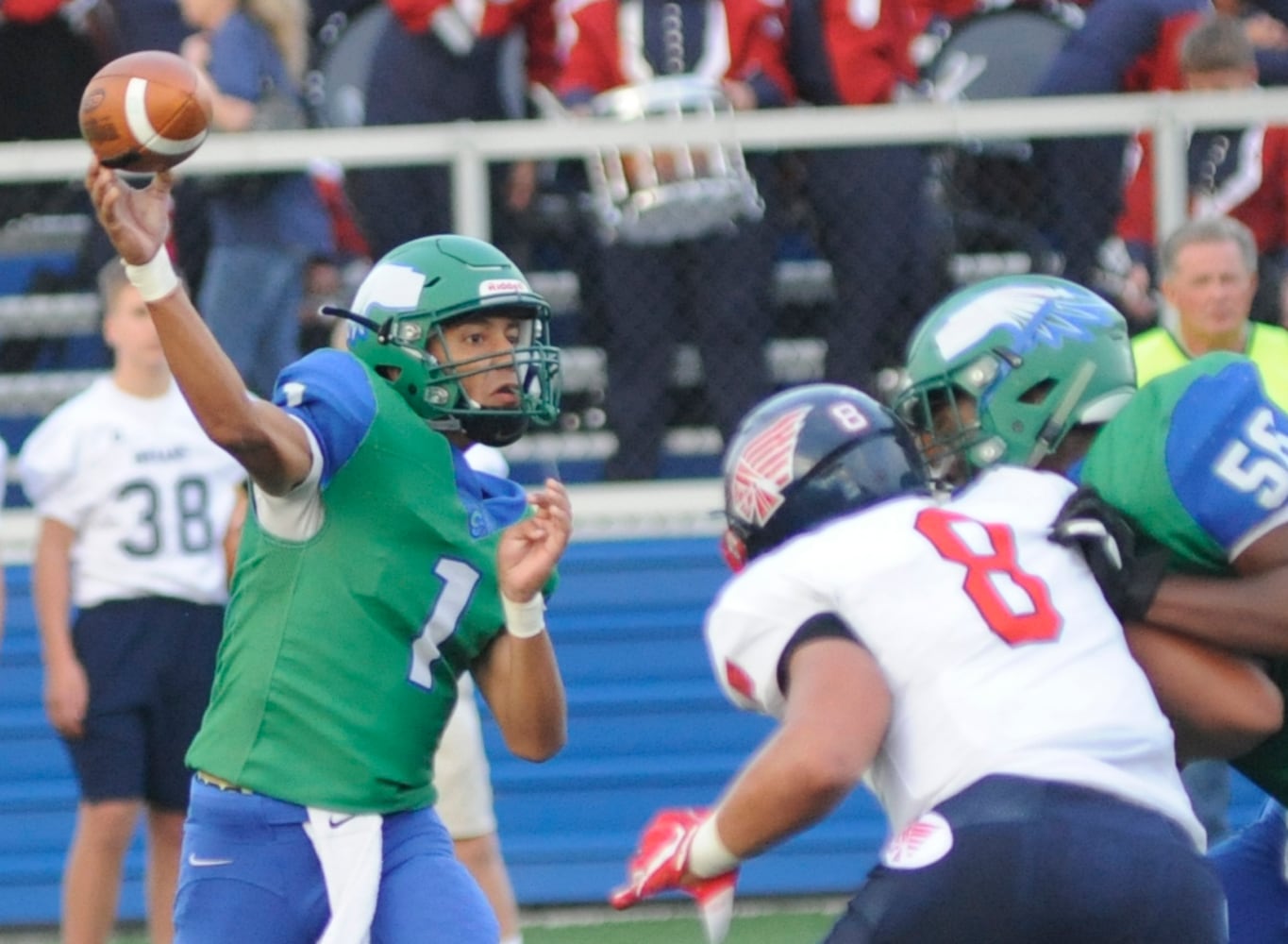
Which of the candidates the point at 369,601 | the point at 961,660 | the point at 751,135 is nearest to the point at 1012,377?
the point at 961,660

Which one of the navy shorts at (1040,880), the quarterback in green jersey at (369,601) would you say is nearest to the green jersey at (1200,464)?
the navy shorts at (1040,880)

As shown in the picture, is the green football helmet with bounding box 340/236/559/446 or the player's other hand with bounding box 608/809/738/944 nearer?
the player's other hand with bounding box 608/809/738/944

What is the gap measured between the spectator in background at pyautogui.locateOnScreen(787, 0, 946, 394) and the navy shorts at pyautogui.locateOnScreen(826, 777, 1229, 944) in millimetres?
4488

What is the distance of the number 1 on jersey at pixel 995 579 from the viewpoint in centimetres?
323

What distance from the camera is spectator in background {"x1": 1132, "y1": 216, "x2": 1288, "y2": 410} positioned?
644 cm

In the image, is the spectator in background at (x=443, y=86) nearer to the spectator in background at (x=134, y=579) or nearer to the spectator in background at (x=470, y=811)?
the spectator in background at (x=134, y=579)

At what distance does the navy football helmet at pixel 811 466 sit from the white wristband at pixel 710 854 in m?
0.50

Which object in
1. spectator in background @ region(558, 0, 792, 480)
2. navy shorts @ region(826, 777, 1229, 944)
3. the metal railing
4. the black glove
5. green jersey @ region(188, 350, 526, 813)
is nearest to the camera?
navy shorts @ region(826, 777, 1229, 944)

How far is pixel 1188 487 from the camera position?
11.2ft

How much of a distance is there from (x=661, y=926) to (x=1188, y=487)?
14.1ft

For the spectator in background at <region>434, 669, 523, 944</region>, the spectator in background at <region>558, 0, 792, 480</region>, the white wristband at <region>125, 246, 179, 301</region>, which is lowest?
the spectator in background at <region>434, 669, 523, 944</region>

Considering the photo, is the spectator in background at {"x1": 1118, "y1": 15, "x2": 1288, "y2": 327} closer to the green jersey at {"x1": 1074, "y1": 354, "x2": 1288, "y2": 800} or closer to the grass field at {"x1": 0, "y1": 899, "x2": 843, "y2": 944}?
the grass field at {"x1": 0, "y1": 899, "x2": 843, "y2": 944}

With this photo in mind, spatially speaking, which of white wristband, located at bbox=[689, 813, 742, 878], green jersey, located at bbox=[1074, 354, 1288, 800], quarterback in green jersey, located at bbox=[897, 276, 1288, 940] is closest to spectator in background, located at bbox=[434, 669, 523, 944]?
quarterback in green jersey, located at bbox=[897, 276, 1288, 940]

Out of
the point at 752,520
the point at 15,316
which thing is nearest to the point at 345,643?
the point at 752,520
